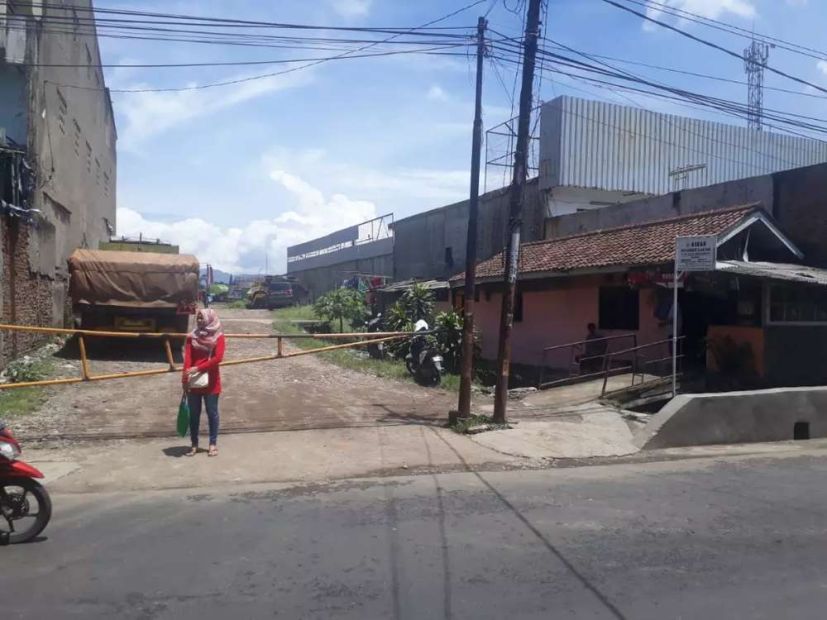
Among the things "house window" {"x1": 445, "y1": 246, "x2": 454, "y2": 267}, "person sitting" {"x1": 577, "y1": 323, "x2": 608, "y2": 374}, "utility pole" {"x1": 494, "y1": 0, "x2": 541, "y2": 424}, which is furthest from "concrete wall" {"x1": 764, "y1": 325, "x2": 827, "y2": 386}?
"house window" {"x1": 445, "y1": 246, "x2": 454, "y2": 267}

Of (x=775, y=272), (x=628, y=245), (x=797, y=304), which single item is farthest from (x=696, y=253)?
(x=628, y=245)

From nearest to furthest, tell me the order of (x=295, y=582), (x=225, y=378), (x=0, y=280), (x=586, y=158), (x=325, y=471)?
(x=295, y=582) → (x=325, y=471) → (x=0, y=280) → (x=225, y=378) → (x=586, y=158)

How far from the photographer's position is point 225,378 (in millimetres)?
14570

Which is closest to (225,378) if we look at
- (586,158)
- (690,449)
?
(690,449)

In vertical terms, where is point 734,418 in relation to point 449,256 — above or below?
below

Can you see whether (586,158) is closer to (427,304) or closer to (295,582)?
(427,304)

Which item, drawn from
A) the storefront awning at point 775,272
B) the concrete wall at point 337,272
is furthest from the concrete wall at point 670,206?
the concrete wall at point 337,272

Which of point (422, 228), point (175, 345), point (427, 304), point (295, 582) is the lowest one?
point (295, 582)

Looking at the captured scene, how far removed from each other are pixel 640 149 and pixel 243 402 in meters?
20.4

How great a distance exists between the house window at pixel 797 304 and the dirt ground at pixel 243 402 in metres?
6.62

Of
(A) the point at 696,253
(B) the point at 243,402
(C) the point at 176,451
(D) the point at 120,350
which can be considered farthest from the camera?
(D) the point at 120,350

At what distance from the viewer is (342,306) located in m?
25.9

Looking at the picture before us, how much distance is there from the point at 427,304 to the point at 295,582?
14.8m

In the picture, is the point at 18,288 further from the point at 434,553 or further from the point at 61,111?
the point at 434,553
